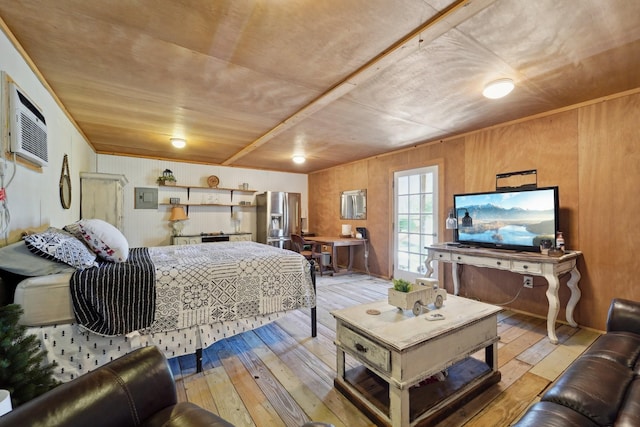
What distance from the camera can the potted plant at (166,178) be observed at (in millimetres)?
5371

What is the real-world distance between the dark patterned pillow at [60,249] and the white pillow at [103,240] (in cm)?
11

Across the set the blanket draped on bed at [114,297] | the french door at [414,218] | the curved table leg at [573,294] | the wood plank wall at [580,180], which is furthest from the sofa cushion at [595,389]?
the french door at [414,218]

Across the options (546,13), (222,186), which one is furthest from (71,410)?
(222,186)

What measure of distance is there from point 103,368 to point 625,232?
13.2 ft

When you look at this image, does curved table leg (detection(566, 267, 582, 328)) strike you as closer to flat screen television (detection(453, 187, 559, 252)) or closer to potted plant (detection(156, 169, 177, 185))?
flat screen television (detection(453, 187, 559, 252))

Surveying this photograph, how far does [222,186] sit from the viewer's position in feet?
20.0

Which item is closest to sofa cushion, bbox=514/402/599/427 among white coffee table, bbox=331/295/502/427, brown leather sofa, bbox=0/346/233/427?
white coffee table, bbox=331/295/502/427

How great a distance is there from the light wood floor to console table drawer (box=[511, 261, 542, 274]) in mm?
640

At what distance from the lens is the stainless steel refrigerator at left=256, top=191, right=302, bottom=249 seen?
600 cm

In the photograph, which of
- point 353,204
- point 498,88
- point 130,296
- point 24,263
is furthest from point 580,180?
point 24,263

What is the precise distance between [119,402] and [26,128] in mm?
2032

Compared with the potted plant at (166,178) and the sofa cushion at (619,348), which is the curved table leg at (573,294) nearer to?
the sofa cushion at (619,348)

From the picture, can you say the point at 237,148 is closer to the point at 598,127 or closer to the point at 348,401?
the point at 348,401

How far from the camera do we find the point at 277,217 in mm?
6121
